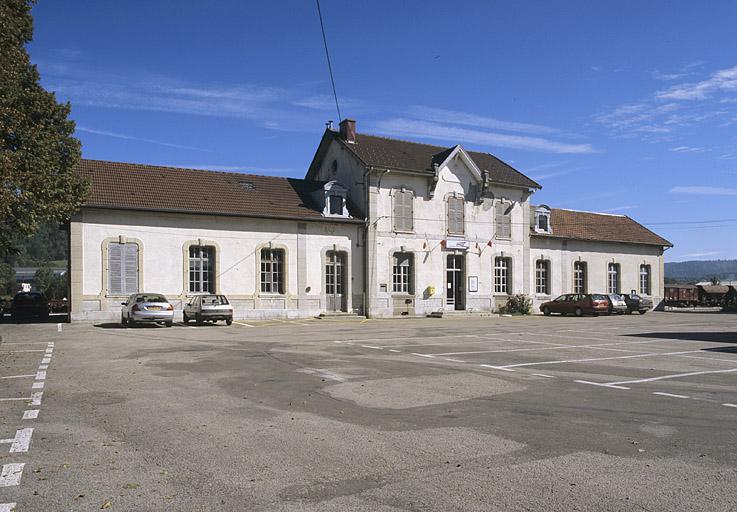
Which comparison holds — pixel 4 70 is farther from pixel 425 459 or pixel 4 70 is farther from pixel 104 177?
pixel 425 459

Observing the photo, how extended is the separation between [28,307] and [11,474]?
30.4 m

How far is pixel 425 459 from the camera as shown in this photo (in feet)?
19.5

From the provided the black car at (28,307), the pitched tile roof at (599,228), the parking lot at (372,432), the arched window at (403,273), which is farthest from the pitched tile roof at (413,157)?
the parking lot at (372,432)

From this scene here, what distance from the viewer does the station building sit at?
2734 centimetres

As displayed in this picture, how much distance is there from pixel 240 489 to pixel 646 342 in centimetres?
1682

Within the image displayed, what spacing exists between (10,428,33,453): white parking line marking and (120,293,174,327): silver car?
17456 mm

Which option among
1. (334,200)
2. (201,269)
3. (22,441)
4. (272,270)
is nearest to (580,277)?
(334,200)

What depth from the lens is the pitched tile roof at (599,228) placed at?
1652 inches

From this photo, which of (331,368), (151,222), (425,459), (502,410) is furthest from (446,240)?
(425,459)

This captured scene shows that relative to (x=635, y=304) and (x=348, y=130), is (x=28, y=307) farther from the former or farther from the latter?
(x=635, y=304)

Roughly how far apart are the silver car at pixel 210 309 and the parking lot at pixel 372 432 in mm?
10542

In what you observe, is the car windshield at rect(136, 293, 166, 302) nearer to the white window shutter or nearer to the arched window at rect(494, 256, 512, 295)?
the white window shutter

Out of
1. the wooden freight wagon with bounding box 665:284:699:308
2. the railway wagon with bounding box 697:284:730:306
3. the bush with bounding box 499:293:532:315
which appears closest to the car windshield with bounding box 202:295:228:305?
the bush with bounding box 499:293:532:315

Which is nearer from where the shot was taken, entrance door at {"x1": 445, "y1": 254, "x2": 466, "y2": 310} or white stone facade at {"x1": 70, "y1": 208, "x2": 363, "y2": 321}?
white stone facade at {"x1": 70, "y1": 208, "x2": 363, "y2": 321}
